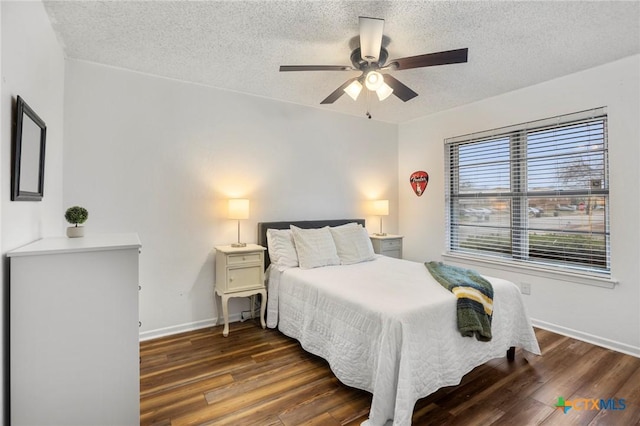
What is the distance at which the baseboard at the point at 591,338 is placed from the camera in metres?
2.67

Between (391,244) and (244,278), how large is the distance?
6.88 ft

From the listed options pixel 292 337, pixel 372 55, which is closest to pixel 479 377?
pixel 292 337

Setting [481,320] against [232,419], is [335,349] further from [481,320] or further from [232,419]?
[481,320]

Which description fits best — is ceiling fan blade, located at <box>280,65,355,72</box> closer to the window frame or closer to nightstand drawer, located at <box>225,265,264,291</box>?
nightstand drawer, located at <box>225,265,264,291</box>

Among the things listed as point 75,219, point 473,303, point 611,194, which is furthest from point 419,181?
point 75,219

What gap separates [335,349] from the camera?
86.6 inches

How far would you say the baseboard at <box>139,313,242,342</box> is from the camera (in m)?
2.96

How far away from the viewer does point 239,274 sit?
3090 millimetres

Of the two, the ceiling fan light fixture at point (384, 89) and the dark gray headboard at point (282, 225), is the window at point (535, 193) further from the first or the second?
the ceiling fan light fixture at point (384, 89)

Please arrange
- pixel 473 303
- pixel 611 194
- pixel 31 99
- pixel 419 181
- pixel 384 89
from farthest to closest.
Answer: pixel 419 181 → pixel 611 194 → pixel 384 89 → pixel 473 303 → pixel 31 99

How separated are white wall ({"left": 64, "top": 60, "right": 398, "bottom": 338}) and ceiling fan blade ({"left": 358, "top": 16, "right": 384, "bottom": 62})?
1.79m

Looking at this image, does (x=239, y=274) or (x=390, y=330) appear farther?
(x=239, y=274)

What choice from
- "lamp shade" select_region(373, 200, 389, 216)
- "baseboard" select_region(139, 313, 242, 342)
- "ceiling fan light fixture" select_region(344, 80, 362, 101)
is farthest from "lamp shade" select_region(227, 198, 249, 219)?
"lamp shade" select_region(373, 200, 389, 216)

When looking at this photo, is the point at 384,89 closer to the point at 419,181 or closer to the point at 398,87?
the point at 398,87
